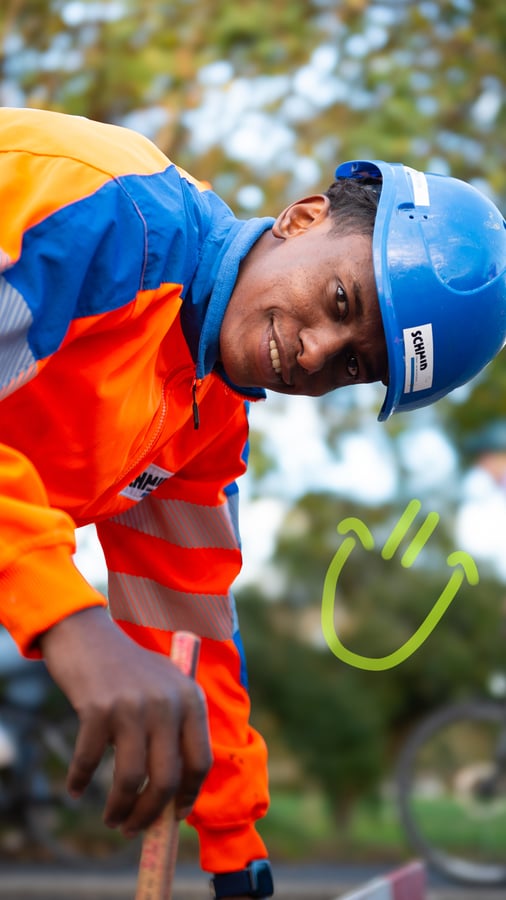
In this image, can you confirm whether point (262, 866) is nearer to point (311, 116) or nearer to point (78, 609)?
point (78, 609)

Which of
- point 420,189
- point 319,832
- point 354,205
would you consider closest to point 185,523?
point 354,205

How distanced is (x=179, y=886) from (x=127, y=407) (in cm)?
472

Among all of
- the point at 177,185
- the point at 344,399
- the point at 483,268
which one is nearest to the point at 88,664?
the point at 177,185

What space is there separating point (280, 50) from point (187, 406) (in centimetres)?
481

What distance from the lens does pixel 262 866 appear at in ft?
A: 8.59

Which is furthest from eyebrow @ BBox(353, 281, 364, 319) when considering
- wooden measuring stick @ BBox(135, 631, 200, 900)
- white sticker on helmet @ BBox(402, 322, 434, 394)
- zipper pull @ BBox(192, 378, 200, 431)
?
wooden measuring stick @ BBox(135, 631, 200, 900)

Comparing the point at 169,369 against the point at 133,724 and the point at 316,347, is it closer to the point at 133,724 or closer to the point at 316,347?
the point at 316,347

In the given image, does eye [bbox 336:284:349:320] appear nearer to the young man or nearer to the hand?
the young man

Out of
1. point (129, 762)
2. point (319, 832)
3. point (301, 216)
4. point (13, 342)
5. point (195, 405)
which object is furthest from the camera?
point (319, 832)

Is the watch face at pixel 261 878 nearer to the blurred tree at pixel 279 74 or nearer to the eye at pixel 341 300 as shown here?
the eye at pixel 341 300

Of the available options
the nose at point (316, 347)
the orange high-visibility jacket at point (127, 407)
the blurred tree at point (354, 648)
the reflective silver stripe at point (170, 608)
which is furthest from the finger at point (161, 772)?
the blurred tree at point (354, 648)

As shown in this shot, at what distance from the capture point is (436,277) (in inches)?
90.8

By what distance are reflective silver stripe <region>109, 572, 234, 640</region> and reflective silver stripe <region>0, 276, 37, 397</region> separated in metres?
0.94

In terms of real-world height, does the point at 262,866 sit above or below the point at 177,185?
below
